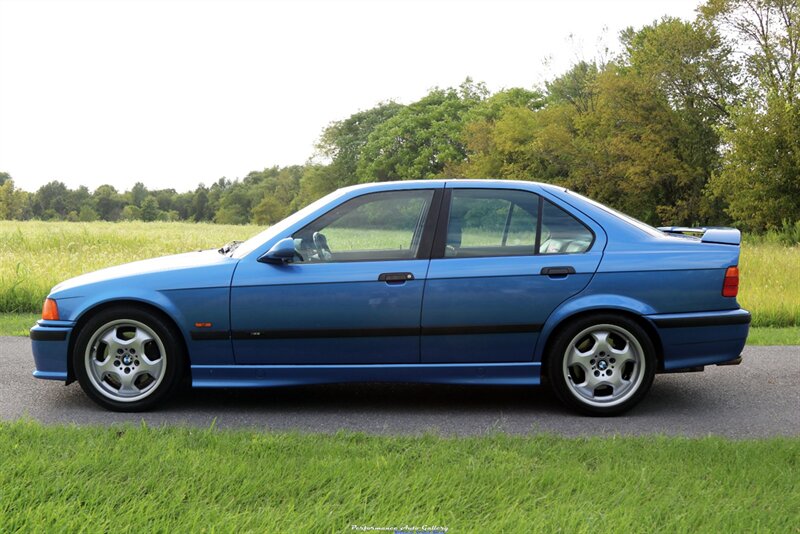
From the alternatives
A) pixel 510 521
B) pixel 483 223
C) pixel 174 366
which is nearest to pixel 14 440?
pixel 174 366

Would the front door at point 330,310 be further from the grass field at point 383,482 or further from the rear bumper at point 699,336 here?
the rear bumper at point 699,336

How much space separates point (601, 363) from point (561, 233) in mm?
904

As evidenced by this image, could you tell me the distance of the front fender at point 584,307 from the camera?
5.41 metres

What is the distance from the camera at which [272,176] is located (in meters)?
124

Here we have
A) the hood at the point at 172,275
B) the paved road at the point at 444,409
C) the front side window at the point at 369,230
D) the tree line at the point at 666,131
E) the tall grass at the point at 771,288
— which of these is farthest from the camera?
the tree line at the point at 666,131

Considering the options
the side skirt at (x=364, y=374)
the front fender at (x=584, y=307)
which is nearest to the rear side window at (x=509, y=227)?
the front fender at (x=584, y=307)

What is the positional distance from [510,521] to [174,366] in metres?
2.90

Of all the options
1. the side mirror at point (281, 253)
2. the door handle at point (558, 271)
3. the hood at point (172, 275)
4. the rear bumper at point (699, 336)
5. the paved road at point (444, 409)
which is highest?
the side mirror at point (281, 253)

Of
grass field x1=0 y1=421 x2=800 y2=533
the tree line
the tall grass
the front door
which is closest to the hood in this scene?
the front door

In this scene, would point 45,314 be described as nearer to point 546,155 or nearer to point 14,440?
point 14,440

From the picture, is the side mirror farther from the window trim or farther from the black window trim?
the black window trim

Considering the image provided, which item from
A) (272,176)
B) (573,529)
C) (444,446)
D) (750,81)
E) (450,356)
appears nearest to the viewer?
(573,529)

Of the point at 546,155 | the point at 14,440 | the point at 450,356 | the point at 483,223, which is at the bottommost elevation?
the point at 14,440

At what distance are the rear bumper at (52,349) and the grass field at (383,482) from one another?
885 mm
